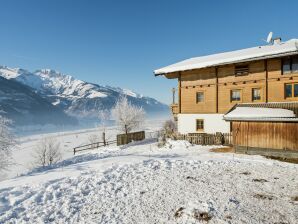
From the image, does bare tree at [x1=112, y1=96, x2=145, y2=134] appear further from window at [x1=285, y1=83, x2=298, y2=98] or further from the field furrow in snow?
the field furrow in snow

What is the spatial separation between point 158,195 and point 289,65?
1958 centimetres

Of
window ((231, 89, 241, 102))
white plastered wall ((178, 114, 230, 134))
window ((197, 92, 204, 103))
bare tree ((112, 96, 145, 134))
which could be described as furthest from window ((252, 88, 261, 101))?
bare tree ((112, 96, 145, 134))

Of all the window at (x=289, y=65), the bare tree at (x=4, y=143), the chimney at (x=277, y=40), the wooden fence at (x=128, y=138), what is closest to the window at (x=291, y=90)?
the window at (x=289, y=65)

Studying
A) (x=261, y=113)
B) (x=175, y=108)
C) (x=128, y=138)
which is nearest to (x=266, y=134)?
(x=261, y=113)

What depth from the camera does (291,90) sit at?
22.7 m

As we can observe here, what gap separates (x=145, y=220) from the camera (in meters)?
8.28

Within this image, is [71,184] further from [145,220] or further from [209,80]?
[209,80]

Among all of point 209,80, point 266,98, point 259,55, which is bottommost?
point 266,98

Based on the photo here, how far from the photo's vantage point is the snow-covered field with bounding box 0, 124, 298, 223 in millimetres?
8445

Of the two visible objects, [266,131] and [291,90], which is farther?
[291,90]

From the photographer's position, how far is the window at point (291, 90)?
74.0ft

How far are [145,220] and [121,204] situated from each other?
1.60 m

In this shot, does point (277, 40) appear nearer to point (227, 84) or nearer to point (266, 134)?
point (227, 84)

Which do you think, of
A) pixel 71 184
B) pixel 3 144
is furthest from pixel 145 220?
pixel 3 144
